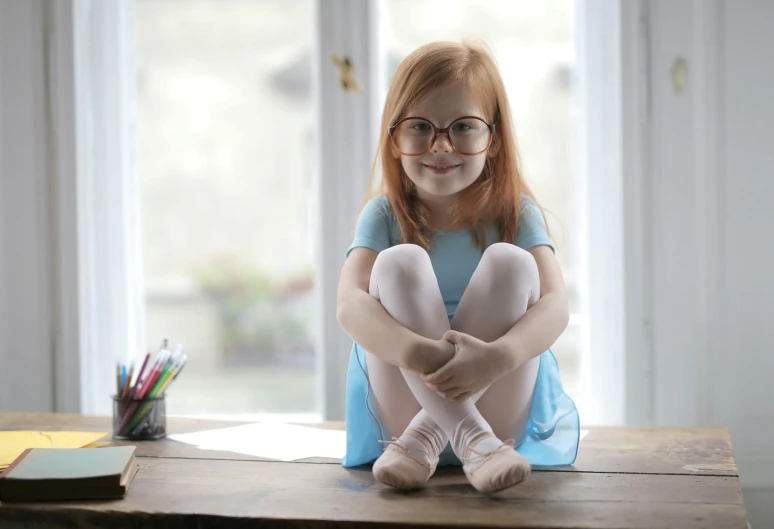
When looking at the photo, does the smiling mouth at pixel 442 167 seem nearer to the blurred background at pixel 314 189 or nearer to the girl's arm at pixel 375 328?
the girl's arm at pixel 375 328

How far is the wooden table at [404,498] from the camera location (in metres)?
0.92

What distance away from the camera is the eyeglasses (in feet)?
3.60

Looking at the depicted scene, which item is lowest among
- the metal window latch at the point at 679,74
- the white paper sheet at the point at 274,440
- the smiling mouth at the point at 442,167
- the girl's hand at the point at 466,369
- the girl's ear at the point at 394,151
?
the white paper sheet at the point at 274,440

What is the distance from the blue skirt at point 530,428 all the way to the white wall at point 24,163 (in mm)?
950

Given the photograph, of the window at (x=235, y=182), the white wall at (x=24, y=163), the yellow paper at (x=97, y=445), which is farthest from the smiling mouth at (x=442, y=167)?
the white wall at (x=24, y=163)

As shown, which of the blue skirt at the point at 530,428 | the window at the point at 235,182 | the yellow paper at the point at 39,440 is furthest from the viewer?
the window at the point at 235,182

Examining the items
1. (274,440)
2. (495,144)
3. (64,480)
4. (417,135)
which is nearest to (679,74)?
(495,144)

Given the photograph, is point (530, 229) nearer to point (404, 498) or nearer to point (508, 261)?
point (508, 261)

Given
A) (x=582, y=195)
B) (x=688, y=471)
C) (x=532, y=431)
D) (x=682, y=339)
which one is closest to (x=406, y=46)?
(x=582, y=195)

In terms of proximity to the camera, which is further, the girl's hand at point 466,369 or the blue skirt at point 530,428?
the blue skirt at point 530,428

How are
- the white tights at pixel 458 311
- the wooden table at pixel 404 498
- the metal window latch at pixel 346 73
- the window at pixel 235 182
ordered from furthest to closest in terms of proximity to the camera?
the window at pixel 235 182 → the metal window latch at pixel 346 73 → the white tights at pixel 458 311 → the wooden table at pixel 404 498

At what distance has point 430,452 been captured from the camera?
41.1 inches

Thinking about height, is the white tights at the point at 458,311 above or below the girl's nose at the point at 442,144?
below

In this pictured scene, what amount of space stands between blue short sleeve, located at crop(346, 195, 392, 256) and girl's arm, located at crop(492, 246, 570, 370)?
0.21 m
